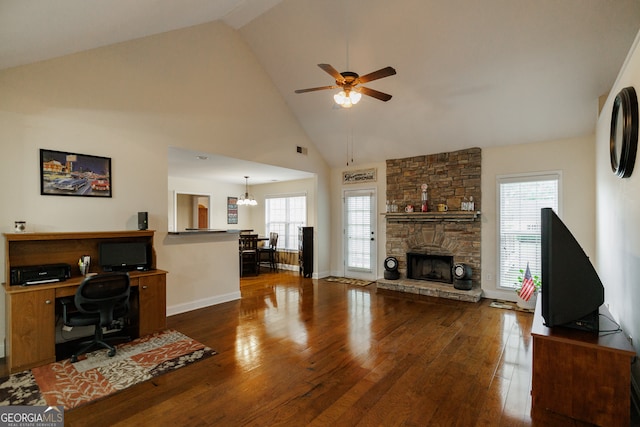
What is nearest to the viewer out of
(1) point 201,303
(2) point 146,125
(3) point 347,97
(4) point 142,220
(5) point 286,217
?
(3) point 347,97

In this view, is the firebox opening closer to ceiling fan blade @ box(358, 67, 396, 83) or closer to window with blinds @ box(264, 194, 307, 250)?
window with blinds @ box(264, 194, 307, 250)

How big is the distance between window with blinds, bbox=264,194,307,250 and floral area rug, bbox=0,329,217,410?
5.18 m

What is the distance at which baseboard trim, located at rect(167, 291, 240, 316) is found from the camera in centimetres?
451

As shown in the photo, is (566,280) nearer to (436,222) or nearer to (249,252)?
(436,222)

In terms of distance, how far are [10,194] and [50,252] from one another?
711 millimetres

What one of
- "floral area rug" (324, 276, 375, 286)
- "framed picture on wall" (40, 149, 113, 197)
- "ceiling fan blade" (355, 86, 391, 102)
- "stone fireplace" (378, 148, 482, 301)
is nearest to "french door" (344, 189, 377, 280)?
"floral area rug" (324, 276, 375, 286)

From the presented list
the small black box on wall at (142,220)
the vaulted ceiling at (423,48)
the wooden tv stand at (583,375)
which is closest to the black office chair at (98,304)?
the small black box on wall at (142,220)

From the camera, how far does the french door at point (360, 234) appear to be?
23.0 feet

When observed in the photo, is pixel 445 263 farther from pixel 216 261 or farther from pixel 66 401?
pixel 66 401

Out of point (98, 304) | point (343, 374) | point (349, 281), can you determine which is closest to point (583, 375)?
point (343, 374)

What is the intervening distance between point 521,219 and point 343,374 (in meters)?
4.32

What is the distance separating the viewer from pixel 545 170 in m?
5.00

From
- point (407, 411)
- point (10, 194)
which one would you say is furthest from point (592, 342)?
point (10, 194)

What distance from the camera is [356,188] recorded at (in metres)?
7.26
